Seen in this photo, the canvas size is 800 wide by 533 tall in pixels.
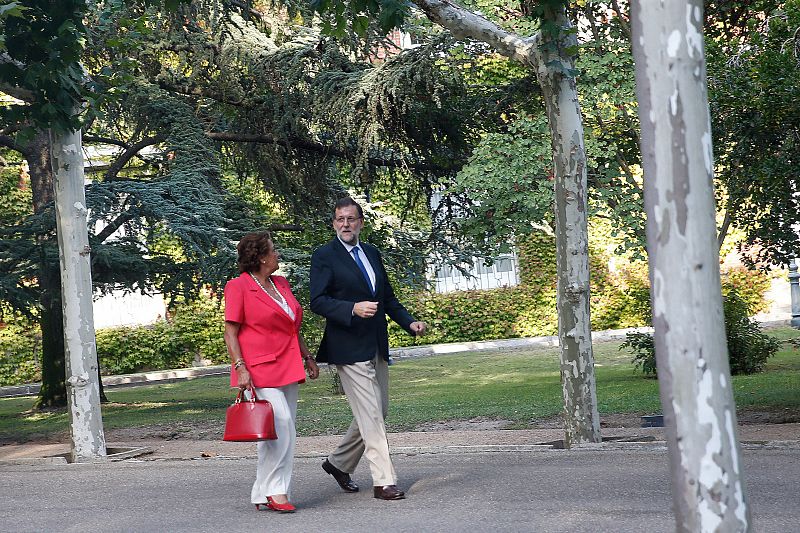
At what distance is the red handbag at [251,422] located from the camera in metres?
7.64

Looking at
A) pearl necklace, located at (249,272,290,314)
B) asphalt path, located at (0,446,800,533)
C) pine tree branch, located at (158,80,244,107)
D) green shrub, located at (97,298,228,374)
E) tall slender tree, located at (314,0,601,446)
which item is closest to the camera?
asphalt path, located at (0,446,800,533)

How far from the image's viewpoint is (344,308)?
8.03 m

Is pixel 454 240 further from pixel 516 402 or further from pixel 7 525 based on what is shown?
pixel 7 525

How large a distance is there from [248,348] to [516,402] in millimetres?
8385

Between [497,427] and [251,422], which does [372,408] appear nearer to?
[251,422]

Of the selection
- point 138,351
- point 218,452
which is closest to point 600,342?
point 138,351

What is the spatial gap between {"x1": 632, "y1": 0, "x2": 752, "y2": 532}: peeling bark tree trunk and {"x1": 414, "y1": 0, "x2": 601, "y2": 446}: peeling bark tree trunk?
20.3 feet

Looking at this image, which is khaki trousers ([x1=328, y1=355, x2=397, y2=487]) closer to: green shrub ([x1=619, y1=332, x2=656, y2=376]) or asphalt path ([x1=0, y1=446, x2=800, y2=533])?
asphalt path ([x1=0, y1=446, x2=800, y2=533])

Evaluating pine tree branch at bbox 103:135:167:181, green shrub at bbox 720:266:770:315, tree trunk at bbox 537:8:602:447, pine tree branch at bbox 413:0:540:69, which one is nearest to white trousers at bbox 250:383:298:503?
tree trunk at bbox 537:8:602:447

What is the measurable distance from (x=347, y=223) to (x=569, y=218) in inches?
123

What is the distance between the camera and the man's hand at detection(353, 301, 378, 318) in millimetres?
7852

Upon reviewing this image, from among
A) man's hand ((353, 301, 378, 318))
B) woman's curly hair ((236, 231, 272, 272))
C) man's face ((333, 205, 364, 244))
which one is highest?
man's face ((333, 205, 364, 244))

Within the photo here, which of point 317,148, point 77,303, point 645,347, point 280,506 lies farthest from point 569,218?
point 317,148

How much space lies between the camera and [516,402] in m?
15.9
